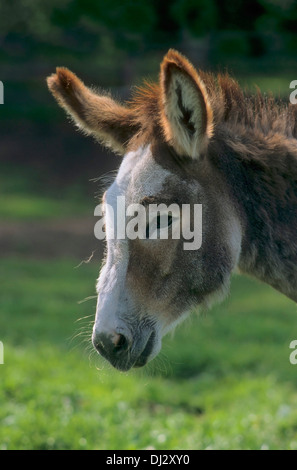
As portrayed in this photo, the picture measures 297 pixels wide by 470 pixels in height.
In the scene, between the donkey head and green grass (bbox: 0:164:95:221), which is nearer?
the donkey head

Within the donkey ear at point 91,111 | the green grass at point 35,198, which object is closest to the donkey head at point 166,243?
the donkey ear at point 91,111

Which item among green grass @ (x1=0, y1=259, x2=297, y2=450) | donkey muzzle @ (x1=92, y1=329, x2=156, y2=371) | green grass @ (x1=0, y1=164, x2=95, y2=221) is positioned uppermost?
green grass @ (x1=0, y1=164, x2=95, y2=221)

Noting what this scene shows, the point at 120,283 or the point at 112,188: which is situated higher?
the point at 112,188

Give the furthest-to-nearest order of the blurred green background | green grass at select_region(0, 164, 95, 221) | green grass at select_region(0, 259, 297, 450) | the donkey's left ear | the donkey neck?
green grass at select_region(0, 164, 95, 221) < the blurred green background < green grass at select_region(0, 259, 297, 450) < the donkey neck < the donkey's left ear

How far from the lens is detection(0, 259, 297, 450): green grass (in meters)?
5.06

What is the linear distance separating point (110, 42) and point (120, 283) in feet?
58.7

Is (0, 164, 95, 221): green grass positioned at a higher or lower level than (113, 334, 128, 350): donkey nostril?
higher

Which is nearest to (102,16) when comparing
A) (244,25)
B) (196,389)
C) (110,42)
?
(110,42)

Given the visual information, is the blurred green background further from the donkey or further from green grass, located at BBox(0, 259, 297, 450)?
the donkey

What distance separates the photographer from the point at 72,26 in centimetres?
1986

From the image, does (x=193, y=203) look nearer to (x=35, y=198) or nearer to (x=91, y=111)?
(x=91, y=111)

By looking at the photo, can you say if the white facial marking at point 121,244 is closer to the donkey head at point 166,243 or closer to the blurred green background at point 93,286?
the donkey head at point 166,243

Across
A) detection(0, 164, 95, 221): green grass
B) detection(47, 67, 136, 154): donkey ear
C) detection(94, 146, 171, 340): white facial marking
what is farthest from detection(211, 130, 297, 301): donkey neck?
detection(0, 164, 95, 221): green grass
